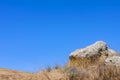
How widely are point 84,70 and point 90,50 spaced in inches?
149

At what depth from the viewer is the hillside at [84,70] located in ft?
66.1

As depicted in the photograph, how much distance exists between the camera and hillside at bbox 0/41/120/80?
66.1 ft

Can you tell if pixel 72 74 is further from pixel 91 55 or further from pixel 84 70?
pixel 91 55

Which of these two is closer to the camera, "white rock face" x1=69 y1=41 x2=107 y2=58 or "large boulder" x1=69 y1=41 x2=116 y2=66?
"large boulder" x1=69 y1=41 x2=116 y2=66

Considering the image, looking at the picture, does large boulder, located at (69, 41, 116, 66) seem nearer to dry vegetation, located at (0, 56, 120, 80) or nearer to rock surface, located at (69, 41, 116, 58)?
rock surface, located at (69, 41, 116, 58)

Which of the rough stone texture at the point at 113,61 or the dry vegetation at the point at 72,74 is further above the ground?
the rough stone texture at the point at 113,61

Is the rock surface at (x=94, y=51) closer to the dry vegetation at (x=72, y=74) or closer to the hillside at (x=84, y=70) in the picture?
the hillside at (x=84, y=70)

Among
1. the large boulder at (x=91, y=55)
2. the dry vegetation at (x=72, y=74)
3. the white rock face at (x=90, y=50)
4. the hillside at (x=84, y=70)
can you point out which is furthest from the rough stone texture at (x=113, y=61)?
the white rock face at (x=90, y=50)

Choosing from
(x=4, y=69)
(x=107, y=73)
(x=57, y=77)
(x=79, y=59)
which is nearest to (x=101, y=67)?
(x=107, y=73)

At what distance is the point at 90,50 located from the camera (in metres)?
25.0

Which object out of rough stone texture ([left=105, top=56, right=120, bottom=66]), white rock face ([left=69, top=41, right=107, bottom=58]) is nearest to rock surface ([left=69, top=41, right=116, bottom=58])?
white rock face ([left=69, top=41, right=107, bottom=58])

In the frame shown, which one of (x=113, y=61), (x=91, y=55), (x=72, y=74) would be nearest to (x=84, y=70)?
(x=72, y=74)

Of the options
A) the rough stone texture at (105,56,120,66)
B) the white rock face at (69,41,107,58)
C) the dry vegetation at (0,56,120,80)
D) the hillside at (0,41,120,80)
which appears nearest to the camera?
the dry vegetation at (0,56,120,80)

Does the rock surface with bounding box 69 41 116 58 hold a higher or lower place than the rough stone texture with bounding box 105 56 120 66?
higher
